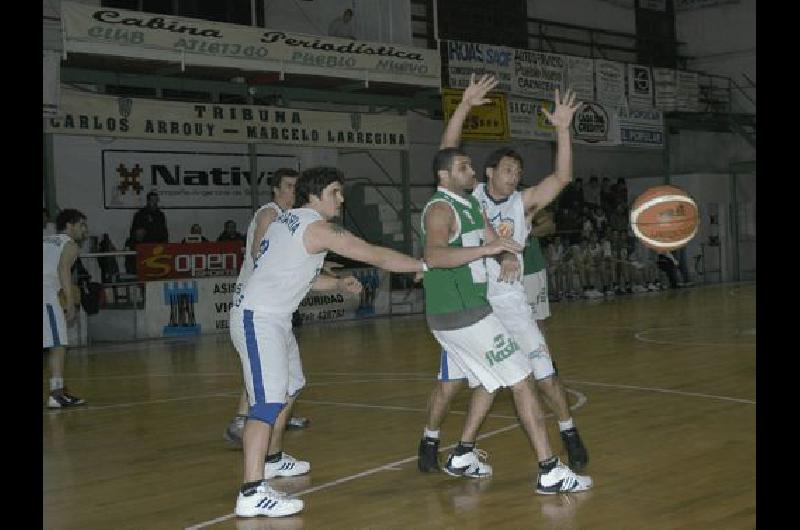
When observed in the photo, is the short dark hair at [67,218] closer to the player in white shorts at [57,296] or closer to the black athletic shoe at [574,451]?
Result: the player in white shorts at [57,296]

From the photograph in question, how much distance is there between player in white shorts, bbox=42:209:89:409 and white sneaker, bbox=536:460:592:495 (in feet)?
19.6

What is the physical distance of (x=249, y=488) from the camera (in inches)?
229

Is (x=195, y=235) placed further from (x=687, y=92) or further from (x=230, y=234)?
(x=687, y=92)

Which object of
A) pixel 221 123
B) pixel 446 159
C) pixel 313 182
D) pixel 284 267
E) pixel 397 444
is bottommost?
pixel 397 444

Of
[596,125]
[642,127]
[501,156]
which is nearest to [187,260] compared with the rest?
[596,125]

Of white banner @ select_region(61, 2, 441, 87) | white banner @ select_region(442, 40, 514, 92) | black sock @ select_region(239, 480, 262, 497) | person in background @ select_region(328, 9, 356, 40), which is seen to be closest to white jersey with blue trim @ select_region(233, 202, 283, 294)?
black sock @ select_region(239, 480, 262, 497)

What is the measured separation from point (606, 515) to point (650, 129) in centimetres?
2390

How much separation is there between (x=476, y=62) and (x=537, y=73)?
214 centimetres

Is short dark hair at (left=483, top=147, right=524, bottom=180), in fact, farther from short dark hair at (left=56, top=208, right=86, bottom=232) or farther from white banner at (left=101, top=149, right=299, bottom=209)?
Result: white banner at (left=101, top=149, right=299, bottom=209)

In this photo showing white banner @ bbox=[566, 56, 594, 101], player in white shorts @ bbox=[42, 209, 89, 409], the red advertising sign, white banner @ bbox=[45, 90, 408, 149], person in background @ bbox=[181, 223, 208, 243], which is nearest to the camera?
player in white shorts @ bbox=[42, 209, 89, 409]

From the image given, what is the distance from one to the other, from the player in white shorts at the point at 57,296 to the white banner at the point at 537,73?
14.7m

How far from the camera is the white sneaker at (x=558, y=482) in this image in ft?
19.8

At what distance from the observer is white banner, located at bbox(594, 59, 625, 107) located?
2641 cm
